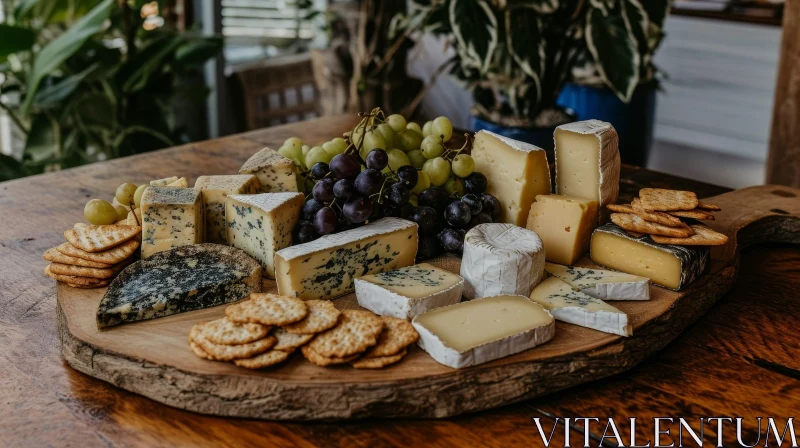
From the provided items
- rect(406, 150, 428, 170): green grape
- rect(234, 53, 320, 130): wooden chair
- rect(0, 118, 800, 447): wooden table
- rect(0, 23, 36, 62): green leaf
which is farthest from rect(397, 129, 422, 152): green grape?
rect(234, 53, 320, 130): wooden chair

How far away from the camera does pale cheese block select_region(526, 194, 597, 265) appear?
139cm

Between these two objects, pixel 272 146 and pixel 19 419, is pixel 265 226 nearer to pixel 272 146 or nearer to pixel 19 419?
pixel 19 419

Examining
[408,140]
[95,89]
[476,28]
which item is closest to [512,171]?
[408,140]

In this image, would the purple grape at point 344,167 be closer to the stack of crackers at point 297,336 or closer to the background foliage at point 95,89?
the stack of crackers at point 297,336

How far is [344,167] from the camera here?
1.34 meters

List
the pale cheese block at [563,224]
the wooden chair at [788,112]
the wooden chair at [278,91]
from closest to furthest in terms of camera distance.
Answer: the pale cheese block at [563,224] → the wooden chair at [788,112] → the wooden chair at [278,91]

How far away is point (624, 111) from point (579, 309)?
1.97 m

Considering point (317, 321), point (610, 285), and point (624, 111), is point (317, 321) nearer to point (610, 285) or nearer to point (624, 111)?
point (610, 285)

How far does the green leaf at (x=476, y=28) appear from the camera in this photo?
7.69ft

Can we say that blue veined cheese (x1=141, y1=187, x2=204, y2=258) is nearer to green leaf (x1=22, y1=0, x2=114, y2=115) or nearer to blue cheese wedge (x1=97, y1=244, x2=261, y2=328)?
blue cheese wedge (x1=97, y1=244, x2=261, y2=328)

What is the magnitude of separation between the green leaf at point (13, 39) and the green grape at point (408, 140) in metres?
1.40

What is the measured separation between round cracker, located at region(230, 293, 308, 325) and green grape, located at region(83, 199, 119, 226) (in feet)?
1.47

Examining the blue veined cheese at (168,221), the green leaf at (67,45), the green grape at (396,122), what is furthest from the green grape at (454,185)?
the green leaf at (67,45)

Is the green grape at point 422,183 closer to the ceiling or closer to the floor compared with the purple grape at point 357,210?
closer to the ceiling
